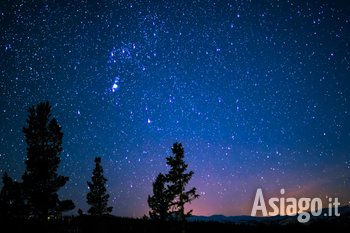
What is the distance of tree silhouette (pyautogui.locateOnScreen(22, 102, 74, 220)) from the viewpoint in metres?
20.8

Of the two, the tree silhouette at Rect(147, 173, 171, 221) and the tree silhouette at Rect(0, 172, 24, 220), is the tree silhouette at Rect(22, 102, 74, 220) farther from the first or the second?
the tree silhouette at Rect(147, 173, 171, 221)

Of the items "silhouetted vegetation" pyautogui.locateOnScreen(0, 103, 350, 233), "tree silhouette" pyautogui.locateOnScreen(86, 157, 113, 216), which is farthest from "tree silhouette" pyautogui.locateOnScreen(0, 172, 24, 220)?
"tree silhouette" pyautogui.locateOnScreen(86, 157, 113, 216)

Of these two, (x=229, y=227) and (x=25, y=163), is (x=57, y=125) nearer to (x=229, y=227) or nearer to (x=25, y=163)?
(x=25, y=163)

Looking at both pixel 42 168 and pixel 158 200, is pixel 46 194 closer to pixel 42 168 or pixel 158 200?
pixel 42 168

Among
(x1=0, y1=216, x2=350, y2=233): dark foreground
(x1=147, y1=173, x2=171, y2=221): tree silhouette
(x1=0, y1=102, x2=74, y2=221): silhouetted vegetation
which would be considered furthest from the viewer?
(x1=147, y1=173, x2=171, y2=221): tree silhouette

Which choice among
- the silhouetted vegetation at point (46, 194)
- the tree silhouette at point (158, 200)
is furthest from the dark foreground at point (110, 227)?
the tree silhouette at point (158, 200)

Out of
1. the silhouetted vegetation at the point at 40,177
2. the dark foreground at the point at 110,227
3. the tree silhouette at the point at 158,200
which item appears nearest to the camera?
the dark foreground at the point at 110,227

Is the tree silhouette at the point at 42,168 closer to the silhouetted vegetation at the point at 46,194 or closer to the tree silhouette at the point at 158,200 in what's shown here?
the silhouetted vegetation at the point at 46,194

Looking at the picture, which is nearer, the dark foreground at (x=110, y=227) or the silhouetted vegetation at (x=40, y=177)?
the dark foreground at (x=110, y=227)

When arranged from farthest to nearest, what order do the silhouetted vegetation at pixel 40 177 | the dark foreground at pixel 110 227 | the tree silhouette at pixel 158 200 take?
the tree silhouette at pixel 158 200 → the silhouetted vegetation at pixel 40 177 → the dark foreground at pixel 110 227

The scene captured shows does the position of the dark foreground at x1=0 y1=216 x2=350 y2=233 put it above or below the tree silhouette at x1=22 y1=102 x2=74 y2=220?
below

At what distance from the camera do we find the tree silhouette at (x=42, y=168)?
20.8 meters

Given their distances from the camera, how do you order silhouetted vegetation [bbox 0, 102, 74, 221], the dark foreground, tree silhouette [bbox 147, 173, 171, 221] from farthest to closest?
1. tree silhouette [bbox 147, 173, 171, 221]
2. silhouetted vegetation [bbox 0, 102, 74, 221]
3. the dark foreground

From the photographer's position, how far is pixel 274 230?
29734mm
